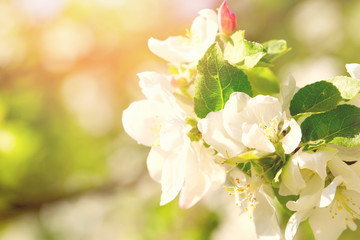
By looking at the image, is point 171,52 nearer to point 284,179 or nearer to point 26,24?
point 284,179

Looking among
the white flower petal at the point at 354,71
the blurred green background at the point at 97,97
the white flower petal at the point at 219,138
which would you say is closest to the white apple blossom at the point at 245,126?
the white flower petal at the point at 219,138

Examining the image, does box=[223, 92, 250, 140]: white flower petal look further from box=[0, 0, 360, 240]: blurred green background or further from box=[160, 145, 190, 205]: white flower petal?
box=[0, 0, 360, 240]: blurred green background

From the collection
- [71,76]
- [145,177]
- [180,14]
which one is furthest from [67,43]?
[145,177]

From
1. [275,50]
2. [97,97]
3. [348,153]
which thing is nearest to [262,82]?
[275,50]

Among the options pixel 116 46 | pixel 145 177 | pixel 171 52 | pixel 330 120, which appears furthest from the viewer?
pixel 116 46

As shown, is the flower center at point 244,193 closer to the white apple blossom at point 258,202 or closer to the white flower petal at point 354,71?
the white apple blossom at point 258,202

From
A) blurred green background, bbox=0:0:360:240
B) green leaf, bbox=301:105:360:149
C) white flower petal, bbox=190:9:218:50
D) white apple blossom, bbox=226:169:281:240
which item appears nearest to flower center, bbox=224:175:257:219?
white apple blossom, bbox=226:169:281:240

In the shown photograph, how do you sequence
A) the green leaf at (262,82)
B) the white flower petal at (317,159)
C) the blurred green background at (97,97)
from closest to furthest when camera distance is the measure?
the white flower petal at (317,159) → the green leaf at (262,82) → the blurred green background at (97,97)

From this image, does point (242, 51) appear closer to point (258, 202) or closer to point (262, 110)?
point (262, 110)

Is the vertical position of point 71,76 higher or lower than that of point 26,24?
lower
